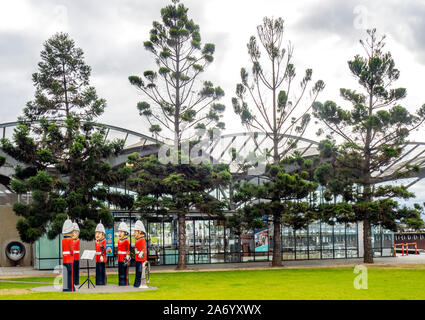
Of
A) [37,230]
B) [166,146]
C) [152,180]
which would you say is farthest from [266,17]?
[37,230]

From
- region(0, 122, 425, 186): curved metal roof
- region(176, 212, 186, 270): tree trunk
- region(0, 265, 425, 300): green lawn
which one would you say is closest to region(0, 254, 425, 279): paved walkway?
region(176, 212, 186, 270): tree trunk

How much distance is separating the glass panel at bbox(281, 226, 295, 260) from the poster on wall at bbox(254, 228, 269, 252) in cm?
118

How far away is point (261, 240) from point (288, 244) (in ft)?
6.28

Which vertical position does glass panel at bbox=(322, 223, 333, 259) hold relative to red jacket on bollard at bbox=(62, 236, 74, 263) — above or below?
below

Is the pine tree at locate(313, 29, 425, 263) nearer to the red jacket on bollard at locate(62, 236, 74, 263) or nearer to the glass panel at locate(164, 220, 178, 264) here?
the glass panel at locate(164, 220, 178, 264)

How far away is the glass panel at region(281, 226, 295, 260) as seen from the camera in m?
33.2

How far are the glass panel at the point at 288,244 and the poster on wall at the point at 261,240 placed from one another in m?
1.18

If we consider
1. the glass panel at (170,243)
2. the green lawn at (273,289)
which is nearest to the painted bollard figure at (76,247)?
the green lawn at (273,289)

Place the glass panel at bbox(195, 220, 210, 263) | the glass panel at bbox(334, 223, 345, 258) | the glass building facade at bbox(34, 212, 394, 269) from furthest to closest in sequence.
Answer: the glass panel at bbox(334, 223, 345, 258), the glass panel at bbox(195, 220, 210, 263), the glass building facade at bbox(34, 212, 394, 269)

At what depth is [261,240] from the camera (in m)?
32.6

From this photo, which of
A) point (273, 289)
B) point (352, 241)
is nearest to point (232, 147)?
point (352, 241)

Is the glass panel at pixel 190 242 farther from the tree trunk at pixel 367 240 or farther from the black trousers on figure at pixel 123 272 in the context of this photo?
the black trousers on figure at pixel 123 272

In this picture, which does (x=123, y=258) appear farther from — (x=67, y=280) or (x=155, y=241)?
(x=155, y=241)
